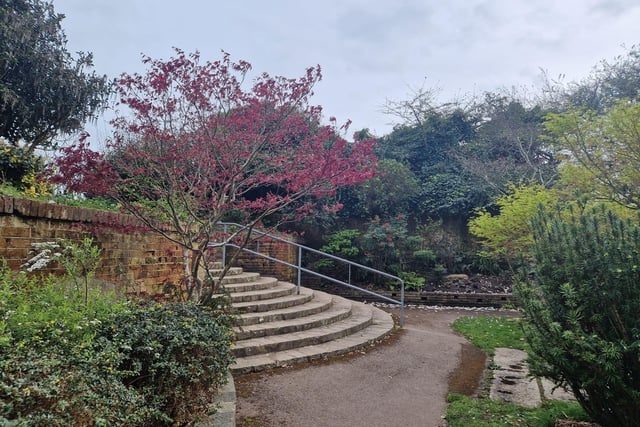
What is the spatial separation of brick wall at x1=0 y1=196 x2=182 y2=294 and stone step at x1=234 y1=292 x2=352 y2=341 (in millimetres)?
1119

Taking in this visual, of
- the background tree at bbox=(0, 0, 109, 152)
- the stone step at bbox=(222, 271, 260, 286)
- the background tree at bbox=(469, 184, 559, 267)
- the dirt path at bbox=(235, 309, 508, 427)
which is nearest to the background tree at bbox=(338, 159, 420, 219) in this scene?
the background tree at bbox=(469, 184, 559, 267)

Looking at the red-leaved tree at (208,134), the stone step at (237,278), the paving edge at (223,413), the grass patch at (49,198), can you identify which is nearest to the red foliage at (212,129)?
the red-leaved tree at (208,134)

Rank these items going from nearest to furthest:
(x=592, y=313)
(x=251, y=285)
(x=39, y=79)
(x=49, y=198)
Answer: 1. (x=592, y=313)
2. (x=49, y=198)
3. (x=251, y=285)
4. (x=39, y=79)

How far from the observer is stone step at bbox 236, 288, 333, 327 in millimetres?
4387

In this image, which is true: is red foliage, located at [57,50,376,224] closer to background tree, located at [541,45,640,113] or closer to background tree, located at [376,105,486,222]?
background tree, located at [376,105,486,222]

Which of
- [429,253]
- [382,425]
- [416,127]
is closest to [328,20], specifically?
[429,253]

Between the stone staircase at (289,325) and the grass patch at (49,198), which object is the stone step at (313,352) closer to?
the stone staircase at (289,325)

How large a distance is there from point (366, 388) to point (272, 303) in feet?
6.72

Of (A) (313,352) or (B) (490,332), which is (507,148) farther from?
(A) (313,352)

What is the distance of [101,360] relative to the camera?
1558 millimetres

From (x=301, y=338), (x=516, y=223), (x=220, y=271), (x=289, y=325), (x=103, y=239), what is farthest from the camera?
(x=516, y=223)

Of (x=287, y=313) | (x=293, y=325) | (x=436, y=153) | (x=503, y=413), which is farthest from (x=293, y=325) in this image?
(x=436, y=153)

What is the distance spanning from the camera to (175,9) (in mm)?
5434

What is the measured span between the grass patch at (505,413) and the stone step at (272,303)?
2544mm
